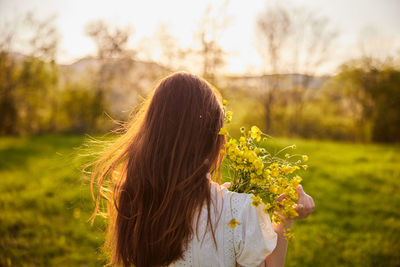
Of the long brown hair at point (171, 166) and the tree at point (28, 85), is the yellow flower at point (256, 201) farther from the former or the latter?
the tree at point (28, 85)

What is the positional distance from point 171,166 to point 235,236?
0.44 metres

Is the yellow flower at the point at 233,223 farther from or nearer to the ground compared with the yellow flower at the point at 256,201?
nearer to the ground

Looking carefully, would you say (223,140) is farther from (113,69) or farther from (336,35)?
(336,35)

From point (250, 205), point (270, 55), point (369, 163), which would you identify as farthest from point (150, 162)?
point (270, 55)

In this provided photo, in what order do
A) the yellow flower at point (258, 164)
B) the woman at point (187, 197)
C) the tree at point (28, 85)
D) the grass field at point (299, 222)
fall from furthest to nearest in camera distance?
the tree at point (28, 85)
the grass field at point (299, 222)
the woman at point (187, 197)
the yellow flower at point (258, 164)

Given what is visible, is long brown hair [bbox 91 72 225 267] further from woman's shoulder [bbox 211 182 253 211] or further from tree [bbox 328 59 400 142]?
tree [bbox 328 59 400 142]

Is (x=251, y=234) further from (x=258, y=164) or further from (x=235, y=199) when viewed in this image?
(x=258, y=164)

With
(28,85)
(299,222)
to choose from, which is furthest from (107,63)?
(299,222)

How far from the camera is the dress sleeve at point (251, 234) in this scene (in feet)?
4.29

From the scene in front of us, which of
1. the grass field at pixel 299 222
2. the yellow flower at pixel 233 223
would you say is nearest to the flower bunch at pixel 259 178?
the yellow flower at pixel 233 223

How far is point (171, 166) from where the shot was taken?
136 cm

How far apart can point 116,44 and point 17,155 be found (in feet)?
30.1

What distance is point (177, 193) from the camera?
4.49 feet

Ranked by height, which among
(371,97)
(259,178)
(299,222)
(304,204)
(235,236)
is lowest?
(299,222)
